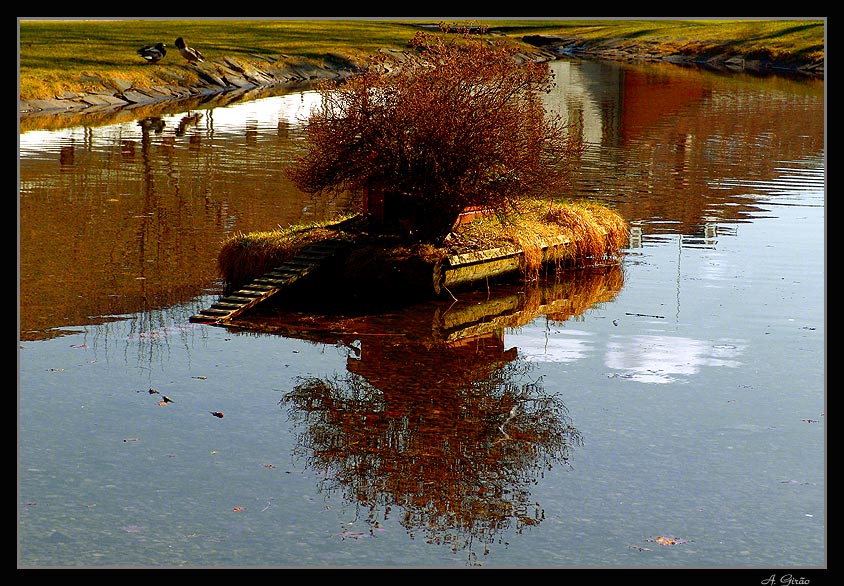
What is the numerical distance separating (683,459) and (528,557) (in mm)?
3866

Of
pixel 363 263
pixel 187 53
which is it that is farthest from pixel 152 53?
pixel 363 263

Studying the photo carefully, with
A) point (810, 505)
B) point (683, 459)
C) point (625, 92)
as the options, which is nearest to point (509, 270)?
point (683, 459)

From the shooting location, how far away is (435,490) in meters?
14.4

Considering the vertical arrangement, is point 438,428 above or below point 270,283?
below

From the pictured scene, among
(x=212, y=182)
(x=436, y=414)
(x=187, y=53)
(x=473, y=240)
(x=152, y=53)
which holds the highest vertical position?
(x=187, y=53)

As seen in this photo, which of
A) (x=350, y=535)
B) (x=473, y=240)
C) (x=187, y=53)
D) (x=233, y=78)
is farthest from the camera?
(x=233, y=78)

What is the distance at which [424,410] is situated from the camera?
58.1 feet

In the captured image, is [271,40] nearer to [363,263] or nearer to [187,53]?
[187,53]

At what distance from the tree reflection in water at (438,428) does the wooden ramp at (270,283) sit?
153 centimetres

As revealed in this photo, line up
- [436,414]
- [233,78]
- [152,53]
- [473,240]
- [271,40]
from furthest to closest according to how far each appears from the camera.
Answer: [271,40] < [233,78] < [152,53] < [473,240] < [436,414]

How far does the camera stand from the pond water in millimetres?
13102

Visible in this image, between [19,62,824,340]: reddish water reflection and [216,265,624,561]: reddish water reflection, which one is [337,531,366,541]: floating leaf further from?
[19,62,824,340]: reddish water reflection

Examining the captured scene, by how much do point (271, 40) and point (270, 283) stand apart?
88.4 m

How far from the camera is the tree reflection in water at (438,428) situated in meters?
13.9
